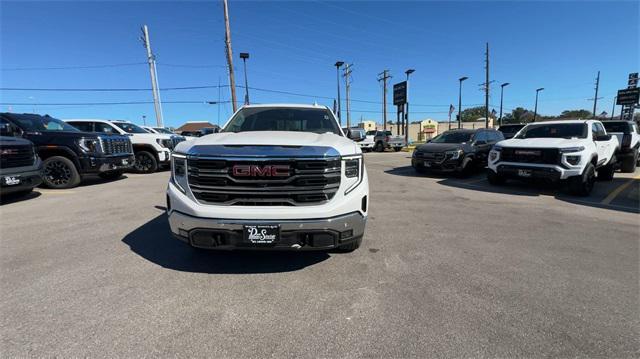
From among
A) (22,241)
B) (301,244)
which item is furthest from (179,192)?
(22,241)

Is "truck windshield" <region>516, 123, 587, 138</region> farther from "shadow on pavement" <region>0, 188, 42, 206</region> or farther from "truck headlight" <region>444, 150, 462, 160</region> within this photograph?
"shadow on pavement" <region>0, 188, 42, 206</region>

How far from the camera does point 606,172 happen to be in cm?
924

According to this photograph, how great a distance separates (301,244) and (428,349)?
126cm

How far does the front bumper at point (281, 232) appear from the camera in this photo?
2.69 meters

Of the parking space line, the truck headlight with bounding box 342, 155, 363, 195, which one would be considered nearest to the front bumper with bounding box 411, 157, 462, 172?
the parking space line

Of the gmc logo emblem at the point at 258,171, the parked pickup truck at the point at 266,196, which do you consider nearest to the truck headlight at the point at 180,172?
the parked pickup truck at the point at 266,196

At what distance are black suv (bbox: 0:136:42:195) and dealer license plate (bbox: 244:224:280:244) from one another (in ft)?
20.1

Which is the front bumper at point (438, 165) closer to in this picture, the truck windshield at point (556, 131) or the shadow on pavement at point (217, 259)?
the truck windshield at point (556, 131)

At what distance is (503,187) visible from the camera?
8.36 meters

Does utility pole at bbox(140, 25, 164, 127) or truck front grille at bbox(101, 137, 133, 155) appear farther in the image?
utility pole at bbox(140, 25, 164, 127)

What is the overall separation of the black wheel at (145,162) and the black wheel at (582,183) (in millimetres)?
12626

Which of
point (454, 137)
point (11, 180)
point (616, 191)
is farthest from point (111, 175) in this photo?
point (616, 191)

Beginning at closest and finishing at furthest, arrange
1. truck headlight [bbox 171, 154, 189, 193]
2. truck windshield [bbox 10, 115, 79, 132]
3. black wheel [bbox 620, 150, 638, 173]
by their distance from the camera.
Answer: truck headlight [bbox 171, 154, 189, 193], truck windshield [bbox 10, 115, 79, 132], black wheel [bbox 620, 150, 638, 173]

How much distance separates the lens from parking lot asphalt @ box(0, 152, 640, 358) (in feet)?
7.01
